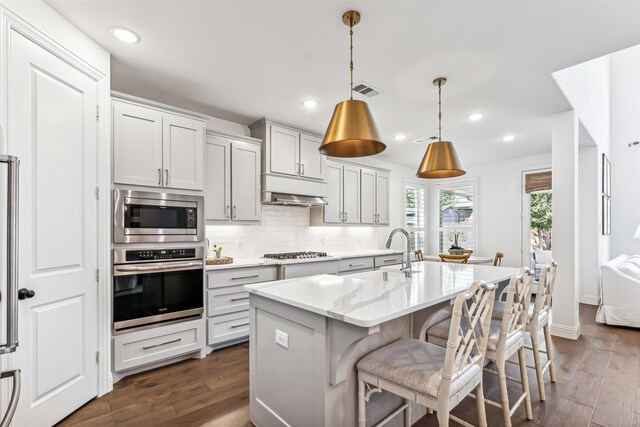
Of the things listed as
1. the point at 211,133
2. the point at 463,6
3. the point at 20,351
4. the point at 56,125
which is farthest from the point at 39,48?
the point at 463,6

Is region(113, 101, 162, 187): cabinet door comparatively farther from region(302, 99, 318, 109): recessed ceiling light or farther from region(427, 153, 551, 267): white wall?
region(427, 153, 551, 267): white wall

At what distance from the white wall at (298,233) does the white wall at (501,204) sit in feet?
5.32

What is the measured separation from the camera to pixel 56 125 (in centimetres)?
204

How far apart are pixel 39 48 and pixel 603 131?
299 inches

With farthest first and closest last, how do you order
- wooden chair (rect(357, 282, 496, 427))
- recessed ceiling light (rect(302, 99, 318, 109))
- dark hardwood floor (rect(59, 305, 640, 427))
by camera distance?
recessed ceiling light (rect(302, 99, 318, 109)), dark hardwood floor (rect(59, 305, 640, 427)), wooden chair (rect(357, 282, 496, 427))

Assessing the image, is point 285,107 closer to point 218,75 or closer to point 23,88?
point 218,75

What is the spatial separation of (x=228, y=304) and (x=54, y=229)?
65.5 inches

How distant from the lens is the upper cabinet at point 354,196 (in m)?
4.70

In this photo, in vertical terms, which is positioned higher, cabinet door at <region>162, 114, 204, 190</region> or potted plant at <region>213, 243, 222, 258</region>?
cabinet door at <region>162, 114, 204, 190</region>

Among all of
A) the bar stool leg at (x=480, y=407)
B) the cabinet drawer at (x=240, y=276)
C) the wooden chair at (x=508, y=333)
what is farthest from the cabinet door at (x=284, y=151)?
the bar stool leg at (x=480, y=407)

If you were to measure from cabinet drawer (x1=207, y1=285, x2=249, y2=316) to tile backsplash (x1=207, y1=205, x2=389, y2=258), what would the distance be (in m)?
0.66

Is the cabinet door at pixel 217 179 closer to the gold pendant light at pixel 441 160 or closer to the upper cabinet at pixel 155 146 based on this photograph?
the upper cabinet at pixel 155 146

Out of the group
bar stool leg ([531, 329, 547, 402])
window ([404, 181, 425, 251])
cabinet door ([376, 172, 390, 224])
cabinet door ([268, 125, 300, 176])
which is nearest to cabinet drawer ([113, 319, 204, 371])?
cabinet door ([268, 125, 300, 176])

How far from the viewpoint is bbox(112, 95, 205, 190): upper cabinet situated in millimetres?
2652
